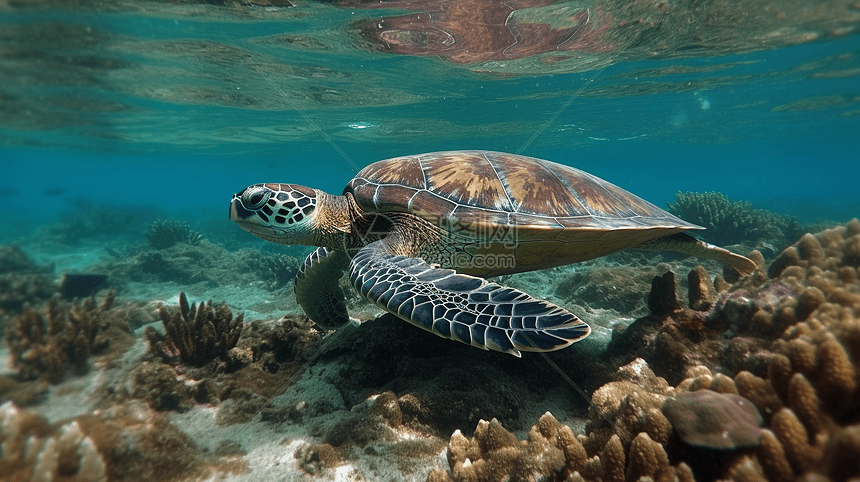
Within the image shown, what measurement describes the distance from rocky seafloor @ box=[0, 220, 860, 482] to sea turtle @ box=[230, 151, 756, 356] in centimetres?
59

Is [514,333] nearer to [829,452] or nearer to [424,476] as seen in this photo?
[424,476]

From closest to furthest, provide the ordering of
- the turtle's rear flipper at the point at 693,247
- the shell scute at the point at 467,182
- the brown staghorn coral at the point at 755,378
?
the brown staghorn coral at the point at 755,378 < the shell scute at the point at 467,182 < the turtle's rear flipper at the point at 693,247

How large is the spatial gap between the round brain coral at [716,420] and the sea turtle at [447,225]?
1.15 meters

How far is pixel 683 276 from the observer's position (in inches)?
240

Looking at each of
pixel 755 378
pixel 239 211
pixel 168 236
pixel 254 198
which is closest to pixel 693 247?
pixel 755 378

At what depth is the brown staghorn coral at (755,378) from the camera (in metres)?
1.07

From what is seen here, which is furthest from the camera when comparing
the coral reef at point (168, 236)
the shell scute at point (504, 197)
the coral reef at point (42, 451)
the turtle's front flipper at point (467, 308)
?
the coral reef at point (168, 236)

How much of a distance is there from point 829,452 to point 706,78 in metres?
18.3

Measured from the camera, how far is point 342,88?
1365 cm

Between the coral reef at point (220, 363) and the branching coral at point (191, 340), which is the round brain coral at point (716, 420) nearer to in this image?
the coral reef at point (220, 363)

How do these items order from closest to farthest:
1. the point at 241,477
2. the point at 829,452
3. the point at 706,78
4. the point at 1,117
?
the point at 829,452, the point at 241,477, the point at 706,78, the point at 1,117

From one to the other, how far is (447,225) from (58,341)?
10.3 ft

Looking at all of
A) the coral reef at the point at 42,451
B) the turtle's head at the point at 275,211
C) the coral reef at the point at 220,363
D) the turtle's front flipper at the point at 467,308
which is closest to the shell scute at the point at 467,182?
the turtle's front flipper at the point at 467,308

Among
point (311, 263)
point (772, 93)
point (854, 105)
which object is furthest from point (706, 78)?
point (311, 263)
